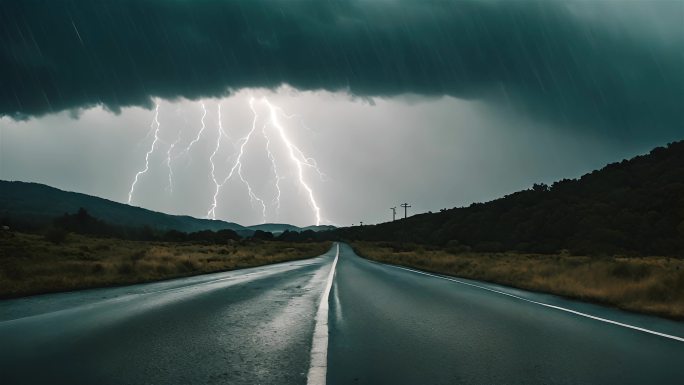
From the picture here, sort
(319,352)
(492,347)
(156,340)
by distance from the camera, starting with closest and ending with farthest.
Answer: (319,352) < (492,347) < (156,340)

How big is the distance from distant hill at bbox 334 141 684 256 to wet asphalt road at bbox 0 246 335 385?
2390 inches

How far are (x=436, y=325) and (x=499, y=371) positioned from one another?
3.30 metres

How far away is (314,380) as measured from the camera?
16.3 ft

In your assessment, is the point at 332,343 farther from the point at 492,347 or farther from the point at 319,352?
the point at 492,347

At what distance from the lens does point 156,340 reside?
7129 mm

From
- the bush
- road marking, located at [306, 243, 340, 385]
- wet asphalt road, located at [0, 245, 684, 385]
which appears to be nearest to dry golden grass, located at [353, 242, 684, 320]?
wet asphalt road, located at [0, 245, 684, 385]

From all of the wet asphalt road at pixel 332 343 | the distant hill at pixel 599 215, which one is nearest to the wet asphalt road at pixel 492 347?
the wet asphalt road at pixel 332 343

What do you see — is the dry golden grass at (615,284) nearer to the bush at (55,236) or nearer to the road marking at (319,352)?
the road marking at (319,352)

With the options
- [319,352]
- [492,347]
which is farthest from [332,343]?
[492,347]

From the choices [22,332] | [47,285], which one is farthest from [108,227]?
[22,332]

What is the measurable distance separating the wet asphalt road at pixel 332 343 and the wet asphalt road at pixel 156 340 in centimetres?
2

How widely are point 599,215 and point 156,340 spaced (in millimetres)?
81042

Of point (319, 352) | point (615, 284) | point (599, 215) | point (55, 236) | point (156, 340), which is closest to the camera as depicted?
point (319, 352)

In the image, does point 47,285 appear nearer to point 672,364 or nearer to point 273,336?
point 273,336
